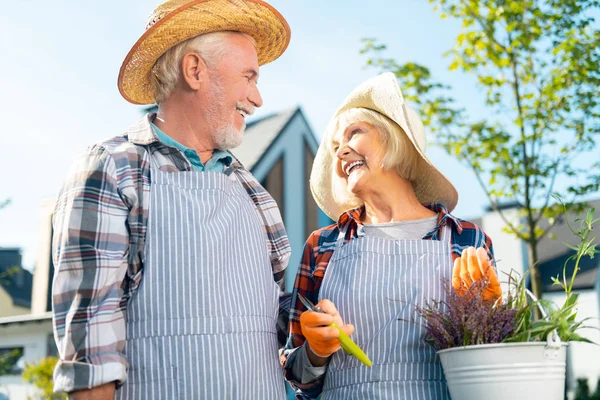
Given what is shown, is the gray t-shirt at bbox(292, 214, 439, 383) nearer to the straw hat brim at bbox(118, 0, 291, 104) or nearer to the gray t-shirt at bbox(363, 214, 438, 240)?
the gray t-shirt at bbox(363, 214, 438, 240)

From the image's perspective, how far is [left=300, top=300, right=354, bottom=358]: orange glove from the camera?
2.15 m

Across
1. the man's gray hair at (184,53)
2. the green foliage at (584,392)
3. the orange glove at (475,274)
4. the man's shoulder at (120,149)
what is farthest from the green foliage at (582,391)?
the man's shoulder at (120,149)

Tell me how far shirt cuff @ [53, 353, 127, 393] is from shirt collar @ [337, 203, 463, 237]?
1.18 metres

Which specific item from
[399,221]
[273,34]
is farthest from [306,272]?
[273,34]

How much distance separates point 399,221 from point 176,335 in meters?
1.07

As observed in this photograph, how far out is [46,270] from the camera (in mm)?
15336

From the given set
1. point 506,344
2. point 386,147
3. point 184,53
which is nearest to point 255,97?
point 184,53

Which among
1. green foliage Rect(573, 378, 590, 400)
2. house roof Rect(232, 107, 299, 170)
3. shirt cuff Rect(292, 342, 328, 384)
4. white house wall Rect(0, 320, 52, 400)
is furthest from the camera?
green foliage Rect(573, 378, 590, 400)

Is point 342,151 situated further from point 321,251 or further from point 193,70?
point 193,70

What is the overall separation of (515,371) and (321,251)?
3.67 ft

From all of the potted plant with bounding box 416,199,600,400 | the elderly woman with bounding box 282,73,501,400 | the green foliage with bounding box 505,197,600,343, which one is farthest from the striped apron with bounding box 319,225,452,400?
the green foliage with bounding box 505,197,600,343

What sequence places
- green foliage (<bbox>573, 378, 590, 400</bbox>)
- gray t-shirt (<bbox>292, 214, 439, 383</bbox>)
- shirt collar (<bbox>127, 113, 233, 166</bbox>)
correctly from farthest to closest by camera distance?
green foliage (<bbox>573, 378, 590, 400</bbox>) < gray t-shirt (<bbox>292, 214, 439, 383</bbox>) < shirt collar (<bbox>127, 113, 233, 166</bbox>)

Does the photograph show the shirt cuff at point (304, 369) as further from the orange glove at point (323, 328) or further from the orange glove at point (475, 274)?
the orange glove at point (475, 274)

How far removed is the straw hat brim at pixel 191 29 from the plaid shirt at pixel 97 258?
51 cm
